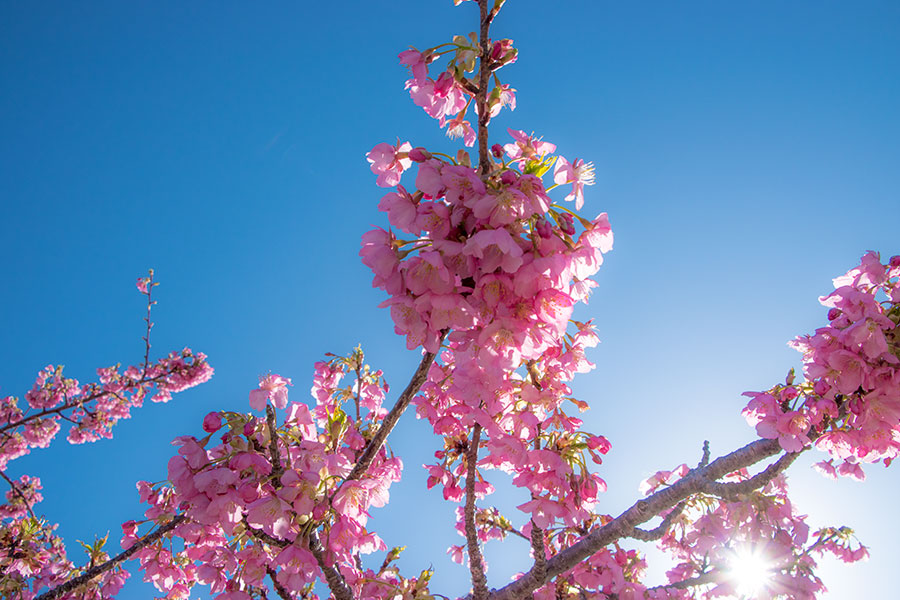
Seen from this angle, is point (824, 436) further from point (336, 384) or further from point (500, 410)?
point (336, 384)

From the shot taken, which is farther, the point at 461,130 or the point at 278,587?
the point at 278,587

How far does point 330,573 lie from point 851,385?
2726 mm

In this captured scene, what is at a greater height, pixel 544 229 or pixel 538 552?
pixel 544 229

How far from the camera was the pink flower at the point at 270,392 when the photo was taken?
2.23 metres

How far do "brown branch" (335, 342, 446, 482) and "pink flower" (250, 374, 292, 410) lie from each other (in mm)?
479

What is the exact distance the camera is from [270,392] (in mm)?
2270

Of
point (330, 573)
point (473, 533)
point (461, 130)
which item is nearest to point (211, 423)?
point (330, 573)

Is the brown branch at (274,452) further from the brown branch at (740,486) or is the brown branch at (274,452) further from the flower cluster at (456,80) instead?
the brown branch at (740,486)

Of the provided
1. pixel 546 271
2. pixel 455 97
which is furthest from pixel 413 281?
pixel 455 97

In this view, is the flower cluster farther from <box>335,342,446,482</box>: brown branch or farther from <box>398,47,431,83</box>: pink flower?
<box>335,342,446,482</box>: brown branch

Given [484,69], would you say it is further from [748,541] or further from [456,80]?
[748,541]

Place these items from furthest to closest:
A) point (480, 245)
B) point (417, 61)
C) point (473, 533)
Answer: point (473, 533) < point (417, 61) < point (480, 245)

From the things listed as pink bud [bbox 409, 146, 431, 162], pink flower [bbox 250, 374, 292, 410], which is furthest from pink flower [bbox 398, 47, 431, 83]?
pink flower [bbox 250, 374, 292, 410]

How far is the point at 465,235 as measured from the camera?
1.61 m
